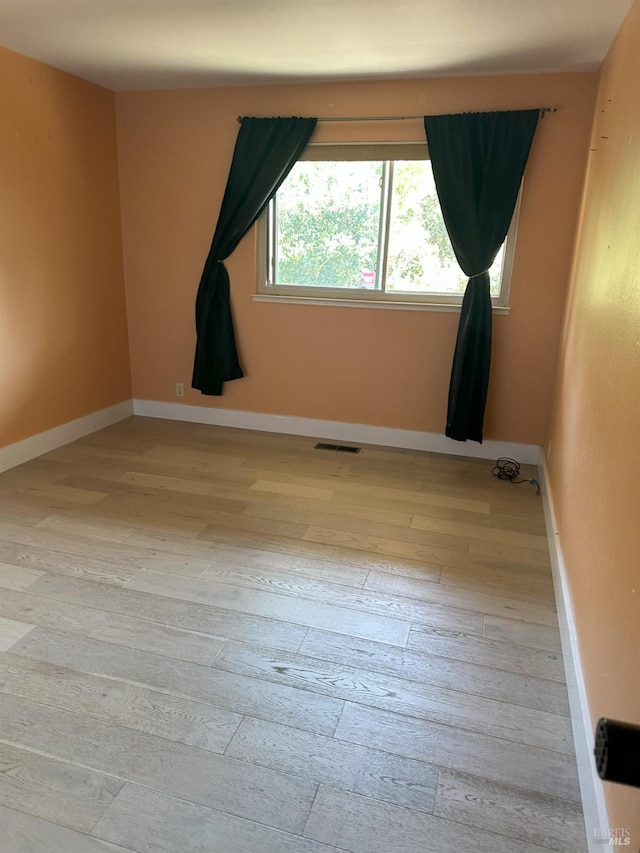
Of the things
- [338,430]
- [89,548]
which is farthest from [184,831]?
[338,430]

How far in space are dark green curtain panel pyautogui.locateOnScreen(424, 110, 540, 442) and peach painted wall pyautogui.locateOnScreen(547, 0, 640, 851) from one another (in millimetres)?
525

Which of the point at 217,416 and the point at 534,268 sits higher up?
the point at 534,268

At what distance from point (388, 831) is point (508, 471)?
2.55 metres

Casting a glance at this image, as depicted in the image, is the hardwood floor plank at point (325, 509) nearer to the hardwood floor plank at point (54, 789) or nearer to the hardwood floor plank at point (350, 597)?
the hardwood floor plank at point (350, 597)

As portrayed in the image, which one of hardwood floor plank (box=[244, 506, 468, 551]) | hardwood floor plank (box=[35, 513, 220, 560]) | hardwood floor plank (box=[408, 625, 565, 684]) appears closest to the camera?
hardwood floor plank (box=[408, 625, 565, 684])

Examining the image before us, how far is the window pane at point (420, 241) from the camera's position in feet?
11.8

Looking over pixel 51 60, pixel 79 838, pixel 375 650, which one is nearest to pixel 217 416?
pixel 51 60

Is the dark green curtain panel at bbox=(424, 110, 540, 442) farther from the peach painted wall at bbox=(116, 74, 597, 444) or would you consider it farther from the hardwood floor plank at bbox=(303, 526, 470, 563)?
the hardwood floor plank at bbox=(303, 526, 470, 563)

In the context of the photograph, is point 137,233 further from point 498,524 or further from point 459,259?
point 498,524

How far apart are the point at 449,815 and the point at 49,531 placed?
85.0 inches

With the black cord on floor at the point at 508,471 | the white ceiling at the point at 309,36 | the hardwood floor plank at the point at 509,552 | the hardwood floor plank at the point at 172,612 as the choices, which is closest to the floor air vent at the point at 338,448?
the black cord on floor at the point at 508,471

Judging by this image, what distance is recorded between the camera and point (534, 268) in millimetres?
3500

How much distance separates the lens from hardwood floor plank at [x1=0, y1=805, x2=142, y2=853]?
130 cm

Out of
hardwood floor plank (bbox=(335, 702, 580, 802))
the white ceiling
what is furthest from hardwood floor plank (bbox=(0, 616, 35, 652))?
the white ceiling
